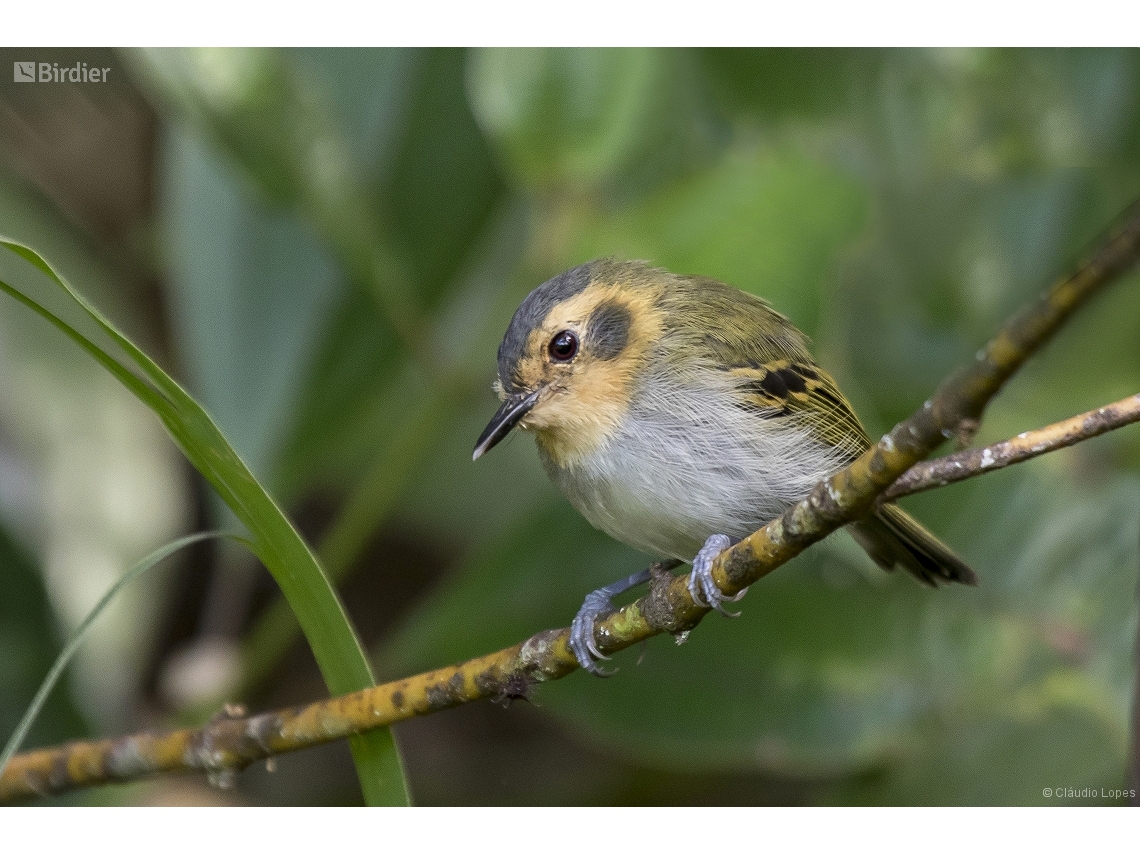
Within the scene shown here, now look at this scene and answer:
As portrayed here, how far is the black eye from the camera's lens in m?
1.36

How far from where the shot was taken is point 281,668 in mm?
2225

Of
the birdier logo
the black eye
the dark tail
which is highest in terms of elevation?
the birdier logo

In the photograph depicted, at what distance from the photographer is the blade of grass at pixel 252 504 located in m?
0.88

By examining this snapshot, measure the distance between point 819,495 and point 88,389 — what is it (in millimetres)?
1627

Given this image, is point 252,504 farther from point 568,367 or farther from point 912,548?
point 912,548

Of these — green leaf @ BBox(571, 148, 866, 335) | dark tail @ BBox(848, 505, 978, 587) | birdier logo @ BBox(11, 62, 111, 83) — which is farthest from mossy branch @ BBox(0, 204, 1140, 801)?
birdier logo @ BBox(11, 62, 111, 83)

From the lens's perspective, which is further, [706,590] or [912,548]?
[912,548]

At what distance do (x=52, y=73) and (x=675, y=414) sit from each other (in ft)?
3.18

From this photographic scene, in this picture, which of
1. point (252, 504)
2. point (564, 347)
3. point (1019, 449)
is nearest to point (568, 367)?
point (564, 347)

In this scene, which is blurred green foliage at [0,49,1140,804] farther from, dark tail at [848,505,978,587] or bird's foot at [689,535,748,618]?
bird's foot at [689,535,748,618]

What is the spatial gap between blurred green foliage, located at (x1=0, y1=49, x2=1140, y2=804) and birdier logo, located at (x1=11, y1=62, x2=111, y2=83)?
7cm

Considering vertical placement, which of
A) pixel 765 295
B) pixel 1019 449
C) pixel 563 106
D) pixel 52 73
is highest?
pixel 52 73

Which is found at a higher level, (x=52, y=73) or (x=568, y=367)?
(x=52, y=73)

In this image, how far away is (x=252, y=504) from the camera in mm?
918
